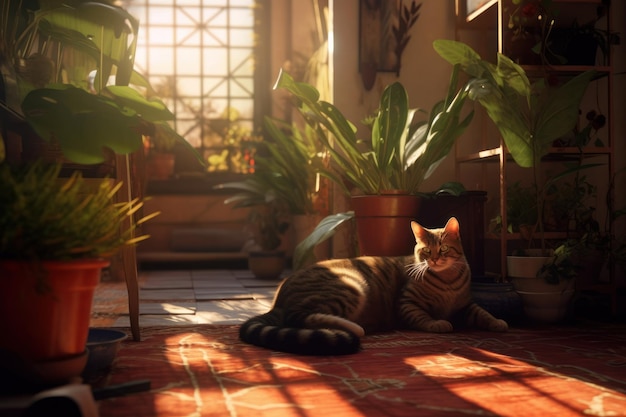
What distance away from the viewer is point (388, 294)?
2424 mm

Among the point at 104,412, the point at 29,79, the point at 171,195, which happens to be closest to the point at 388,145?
the point at 29,79

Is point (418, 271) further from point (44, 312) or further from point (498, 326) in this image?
point (44, 312)

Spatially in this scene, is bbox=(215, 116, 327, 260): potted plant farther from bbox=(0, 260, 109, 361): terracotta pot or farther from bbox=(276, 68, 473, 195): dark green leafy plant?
bbox=(0, 260, 109, 361): terracotta pot

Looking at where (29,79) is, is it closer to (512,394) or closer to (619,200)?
(512,394)

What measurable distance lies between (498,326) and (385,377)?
880 mm

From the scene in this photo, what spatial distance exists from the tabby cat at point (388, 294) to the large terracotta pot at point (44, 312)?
0.81 metres

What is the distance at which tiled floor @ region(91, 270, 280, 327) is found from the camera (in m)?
2.63

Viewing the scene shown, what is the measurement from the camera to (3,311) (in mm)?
1255

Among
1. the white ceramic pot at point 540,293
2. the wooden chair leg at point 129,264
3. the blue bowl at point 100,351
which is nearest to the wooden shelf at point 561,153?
the white ceramic pot at point 540,293

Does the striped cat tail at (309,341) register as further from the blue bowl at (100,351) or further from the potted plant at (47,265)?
the potted plant at (47,265)

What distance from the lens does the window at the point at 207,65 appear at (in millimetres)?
5836

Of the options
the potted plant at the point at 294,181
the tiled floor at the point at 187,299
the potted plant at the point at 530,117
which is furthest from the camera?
the potted plant at the point at 294,181

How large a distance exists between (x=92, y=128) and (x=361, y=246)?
164 centimetres

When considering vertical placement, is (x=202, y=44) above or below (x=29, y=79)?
above
